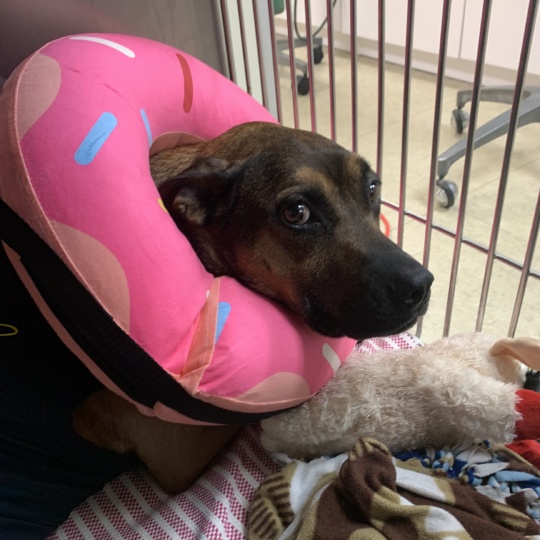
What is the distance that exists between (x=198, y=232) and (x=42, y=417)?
51 centimetres

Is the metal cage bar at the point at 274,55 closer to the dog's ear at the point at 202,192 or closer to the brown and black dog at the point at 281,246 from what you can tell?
the brown and black dog at the point at 281,246

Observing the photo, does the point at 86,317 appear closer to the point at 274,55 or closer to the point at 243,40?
the point at 274,55

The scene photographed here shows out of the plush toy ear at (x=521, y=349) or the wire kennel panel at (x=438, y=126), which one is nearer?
the plush toy ear at (x=521, y=349)

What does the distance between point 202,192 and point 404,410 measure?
0.61 m

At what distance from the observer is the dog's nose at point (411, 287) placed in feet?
3.36

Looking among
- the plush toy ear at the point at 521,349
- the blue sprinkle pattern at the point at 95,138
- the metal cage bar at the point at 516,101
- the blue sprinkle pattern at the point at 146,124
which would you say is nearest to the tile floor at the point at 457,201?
the metal cage bar at the point at 516,101

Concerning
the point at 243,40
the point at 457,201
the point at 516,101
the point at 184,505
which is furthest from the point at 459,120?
the point at 184,505

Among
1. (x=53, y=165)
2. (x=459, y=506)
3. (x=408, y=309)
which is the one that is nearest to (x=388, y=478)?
(x=459, y=506)

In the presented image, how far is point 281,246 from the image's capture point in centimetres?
114

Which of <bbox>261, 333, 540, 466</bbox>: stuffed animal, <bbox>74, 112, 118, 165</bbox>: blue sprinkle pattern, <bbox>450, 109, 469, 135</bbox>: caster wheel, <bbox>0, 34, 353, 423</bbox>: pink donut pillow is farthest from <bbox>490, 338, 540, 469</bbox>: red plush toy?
<bbox>450, 109, 469, 135</bbox>: caster wheel

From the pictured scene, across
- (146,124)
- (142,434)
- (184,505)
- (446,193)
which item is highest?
(146,124)

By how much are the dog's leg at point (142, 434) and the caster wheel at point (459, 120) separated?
215 centimetres

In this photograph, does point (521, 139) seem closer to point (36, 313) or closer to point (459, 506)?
point (459, 506)

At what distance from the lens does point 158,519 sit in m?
1.17
